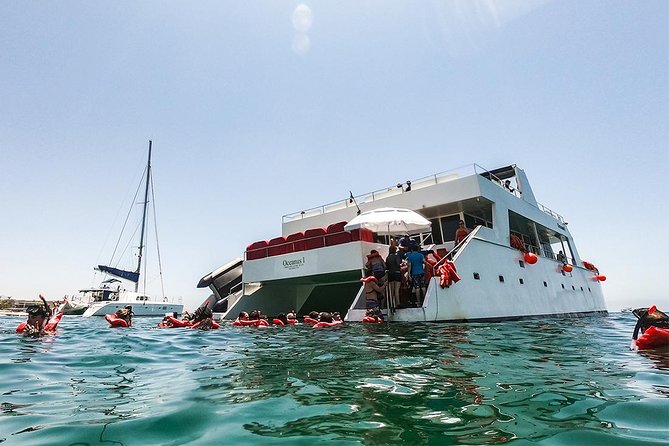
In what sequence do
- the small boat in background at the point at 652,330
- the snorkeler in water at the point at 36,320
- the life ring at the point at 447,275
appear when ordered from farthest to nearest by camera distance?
the life ring at the point at 447,275
the snorkeler in water at the point at 36,320
the small boat in background at the point at 652,330

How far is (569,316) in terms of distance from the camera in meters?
18.5

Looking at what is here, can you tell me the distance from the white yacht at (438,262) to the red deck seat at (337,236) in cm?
4

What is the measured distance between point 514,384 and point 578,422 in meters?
1.11

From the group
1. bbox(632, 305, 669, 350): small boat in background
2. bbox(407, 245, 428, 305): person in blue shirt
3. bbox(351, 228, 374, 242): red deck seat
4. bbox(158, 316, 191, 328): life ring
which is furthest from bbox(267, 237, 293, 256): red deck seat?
bbox(632, 305, 669, 350): small boat in background

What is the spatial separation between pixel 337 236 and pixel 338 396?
10.1m

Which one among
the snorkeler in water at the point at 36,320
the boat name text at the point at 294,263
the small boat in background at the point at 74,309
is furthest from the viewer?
the small boat in background at the point at 74,309

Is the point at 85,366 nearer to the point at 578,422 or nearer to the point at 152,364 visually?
the point at 152,364

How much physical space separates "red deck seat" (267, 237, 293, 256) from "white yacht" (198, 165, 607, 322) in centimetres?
4

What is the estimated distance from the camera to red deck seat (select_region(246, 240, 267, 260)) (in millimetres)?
15125

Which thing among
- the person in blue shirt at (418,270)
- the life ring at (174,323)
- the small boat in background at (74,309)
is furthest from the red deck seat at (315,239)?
the small boat in background at (74,309)

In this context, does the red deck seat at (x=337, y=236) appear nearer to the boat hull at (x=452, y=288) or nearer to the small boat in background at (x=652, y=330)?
the boat hull at (x=452, y=288)

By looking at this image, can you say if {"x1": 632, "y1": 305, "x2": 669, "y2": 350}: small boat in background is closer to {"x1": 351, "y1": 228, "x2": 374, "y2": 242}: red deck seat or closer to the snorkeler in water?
{"x1": 351, "y1": 228, "x2": 374, "y2": 242}: red deck seat

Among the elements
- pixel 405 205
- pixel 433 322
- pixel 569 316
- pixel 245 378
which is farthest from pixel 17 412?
pixel 569 316

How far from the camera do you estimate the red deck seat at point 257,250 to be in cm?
1512
